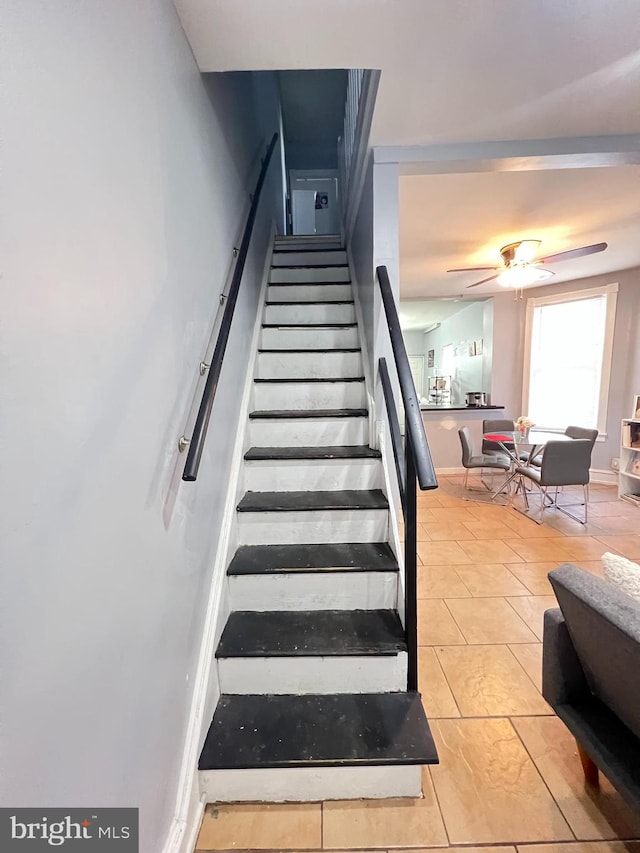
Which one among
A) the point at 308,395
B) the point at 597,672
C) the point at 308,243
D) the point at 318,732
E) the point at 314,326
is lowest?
the point at 318,732

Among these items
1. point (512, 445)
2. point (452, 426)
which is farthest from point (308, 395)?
point (452, 426)

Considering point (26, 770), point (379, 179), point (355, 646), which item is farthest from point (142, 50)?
point (355, 646)

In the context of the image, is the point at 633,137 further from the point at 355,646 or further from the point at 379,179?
the point at 355,646

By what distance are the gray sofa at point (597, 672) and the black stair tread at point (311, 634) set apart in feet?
1.75

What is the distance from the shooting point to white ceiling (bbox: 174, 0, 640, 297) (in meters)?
1.19

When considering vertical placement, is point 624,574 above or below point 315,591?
above

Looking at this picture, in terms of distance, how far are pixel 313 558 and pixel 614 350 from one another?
491 cm

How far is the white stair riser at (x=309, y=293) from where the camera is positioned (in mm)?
3062

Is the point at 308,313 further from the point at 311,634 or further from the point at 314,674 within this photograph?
the point at 314,674

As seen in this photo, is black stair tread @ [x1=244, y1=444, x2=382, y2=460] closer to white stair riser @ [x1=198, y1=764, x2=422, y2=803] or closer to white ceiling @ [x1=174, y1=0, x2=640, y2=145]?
white stair riser @ [x1=198, y1=764, x2=422, y2=803]

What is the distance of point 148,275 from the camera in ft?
3.25

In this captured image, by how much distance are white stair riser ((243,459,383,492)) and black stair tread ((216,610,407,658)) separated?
2.00ft

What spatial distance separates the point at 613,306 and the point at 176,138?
5.23 m

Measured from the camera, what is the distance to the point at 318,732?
4.05 feet
